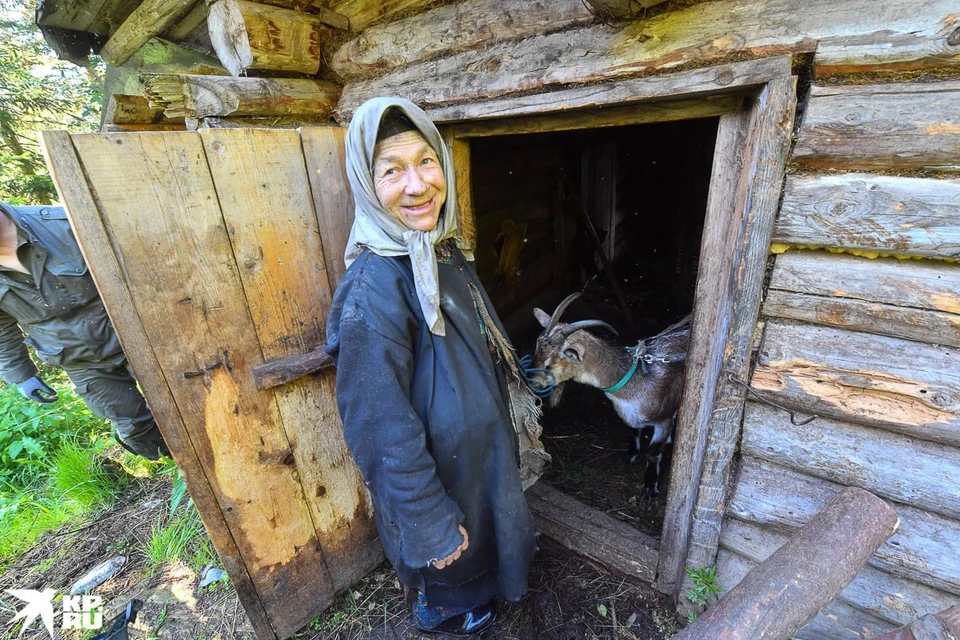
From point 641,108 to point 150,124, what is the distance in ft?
11.3

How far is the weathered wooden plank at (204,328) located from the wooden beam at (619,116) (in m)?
1.29

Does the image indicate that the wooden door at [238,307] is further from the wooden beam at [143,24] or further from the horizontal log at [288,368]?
the wooden beam at [143,24]

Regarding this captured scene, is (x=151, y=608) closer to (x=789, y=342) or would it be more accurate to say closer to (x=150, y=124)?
(x=150, y=124)

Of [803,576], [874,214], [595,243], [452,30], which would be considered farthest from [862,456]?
[595,243]

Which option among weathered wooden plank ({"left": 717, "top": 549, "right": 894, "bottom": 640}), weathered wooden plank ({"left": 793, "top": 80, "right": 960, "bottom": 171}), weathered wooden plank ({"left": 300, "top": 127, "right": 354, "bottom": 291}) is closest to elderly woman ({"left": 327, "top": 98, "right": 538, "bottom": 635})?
weathered wooden plank ({"left": 300, "top": 127, "right": 354, "bottom": 291})

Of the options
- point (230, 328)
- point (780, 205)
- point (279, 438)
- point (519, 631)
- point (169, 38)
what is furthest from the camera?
point (169, 38)

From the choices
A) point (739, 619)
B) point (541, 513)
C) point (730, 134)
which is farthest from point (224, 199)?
point (541, 513)

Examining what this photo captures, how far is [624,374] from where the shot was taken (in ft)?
10.8

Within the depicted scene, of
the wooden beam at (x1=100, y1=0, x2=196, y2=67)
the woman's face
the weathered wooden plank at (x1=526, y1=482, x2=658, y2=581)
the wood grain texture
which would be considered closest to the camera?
the wood grain texture

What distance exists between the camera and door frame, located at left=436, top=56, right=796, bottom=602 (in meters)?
1.35

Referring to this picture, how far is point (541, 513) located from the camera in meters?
2.88

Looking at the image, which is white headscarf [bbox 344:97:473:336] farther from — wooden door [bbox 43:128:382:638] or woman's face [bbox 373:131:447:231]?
wooden door [bbox 43:128:382:638]

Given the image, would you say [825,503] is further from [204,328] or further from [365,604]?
[204,328]

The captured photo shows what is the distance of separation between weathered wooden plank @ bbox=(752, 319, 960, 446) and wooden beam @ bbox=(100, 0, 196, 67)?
412cm
